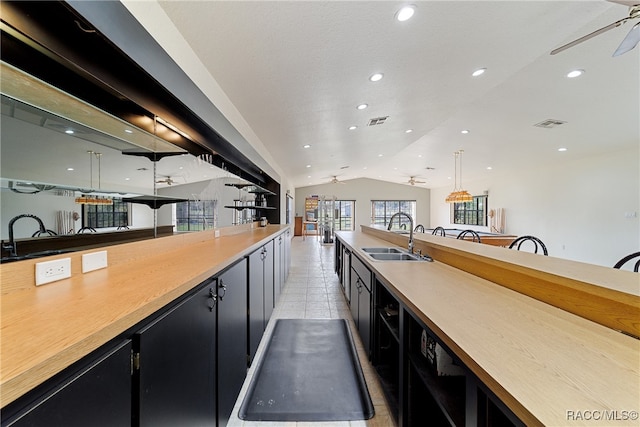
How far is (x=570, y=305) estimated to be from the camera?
40.4 inches

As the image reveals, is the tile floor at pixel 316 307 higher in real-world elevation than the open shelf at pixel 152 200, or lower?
lower

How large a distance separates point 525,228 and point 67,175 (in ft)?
33.9

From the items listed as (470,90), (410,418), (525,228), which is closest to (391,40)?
(470,90)

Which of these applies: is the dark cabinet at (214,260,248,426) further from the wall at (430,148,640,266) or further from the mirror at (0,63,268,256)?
the wall at (430,148,640,266)

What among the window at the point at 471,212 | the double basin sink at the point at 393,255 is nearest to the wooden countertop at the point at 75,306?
the double basin sink at the point at 393,255

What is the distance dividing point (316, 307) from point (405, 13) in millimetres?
3246

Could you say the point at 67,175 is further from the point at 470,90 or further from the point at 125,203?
the point at 470,90

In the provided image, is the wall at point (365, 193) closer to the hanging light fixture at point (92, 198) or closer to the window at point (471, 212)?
the window at point (471, 212)

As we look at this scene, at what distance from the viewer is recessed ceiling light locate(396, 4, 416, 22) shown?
6.05 ft

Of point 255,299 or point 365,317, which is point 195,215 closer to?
point 255,299

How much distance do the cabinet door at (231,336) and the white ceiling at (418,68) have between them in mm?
1697

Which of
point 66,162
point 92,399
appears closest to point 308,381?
point 92,399

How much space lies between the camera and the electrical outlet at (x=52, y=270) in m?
0.98

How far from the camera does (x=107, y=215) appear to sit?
1482 mm
